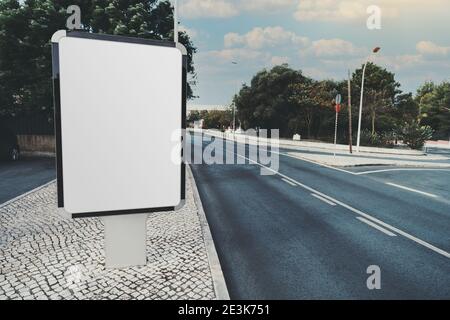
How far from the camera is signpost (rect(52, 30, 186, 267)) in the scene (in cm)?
442

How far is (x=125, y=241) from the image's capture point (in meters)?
5.36

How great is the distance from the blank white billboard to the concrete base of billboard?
1.41 feet

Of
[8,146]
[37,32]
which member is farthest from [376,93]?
[8,146]

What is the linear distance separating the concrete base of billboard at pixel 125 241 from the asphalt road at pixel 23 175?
236 inches

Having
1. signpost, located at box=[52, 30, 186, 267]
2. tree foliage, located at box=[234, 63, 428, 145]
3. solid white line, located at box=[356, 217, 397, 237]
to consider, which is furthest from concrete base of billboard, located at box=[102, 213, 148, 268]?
tree foliage, located at box=[234, 63, 428, 145]

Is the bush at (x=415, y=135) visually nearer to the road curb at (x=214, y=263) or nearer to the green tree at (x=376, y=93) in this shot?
the green tree at (x=376, y=93)

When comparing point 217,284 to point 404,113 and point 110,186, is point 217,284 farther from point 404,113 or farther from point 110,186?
point 404,113

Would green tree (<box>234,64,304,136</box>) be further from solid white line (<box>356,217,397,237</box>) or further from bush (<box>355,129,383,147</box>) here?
solid white line (<box>356,217,397,237</box>)

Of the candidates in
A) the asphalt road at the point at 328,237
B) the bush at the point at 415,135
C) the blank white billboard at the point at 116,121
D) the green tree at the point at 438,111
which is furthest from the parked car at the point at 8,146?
the green tree at the point at 438,111

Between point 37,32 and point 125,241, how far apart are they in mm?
17278
